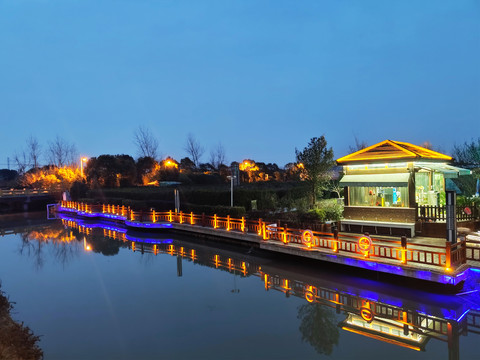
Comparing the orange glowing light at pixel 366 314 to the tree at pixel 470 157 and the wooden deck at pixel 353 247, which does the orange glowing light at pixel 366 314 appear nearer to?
the wooden deck at pixel 353 247

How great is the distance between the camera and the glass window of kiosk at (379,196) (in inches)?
563

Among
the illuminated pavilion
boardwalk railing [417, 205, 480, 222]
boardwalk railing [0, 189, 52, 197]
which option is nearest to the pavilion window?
the illuminated pavilion

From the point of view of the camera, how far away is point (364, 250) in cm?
1089

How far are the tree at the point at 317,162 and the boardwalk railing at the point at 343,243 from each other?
609 cm

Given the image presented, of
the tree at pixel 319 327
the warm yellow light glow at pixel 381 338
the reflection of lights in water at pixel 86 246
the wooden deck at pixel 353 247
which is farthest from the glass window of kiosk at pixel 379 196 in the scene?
the reflection of lights in water at pixel 86 246

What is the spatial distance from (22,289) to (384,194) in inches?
594

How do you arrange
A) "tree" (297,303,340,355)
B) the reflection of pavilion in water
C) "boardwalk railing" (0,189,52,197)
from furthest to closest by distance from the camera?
"boardwalk railing" (0,189,52,197), the reflection of pavilion in water, "tree" (297,303,340,355)

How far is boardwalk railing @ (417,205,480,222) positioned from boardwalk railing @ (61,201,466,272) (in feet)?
6.46

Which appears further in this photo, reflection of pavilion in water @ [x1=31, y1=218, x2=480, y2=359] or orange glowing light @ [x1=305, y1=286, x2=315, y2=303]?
orange glowing light @ [x1=305, y1=286, x2=315, y2=303]

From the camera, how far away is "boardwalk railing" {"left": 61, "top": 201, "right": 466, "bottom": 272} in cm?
969

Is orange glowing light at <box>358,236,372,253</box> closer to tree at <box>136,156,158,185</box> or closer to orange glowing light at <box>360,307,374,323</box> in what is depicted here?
orange glowing light at <box>360,307,374,323</box>

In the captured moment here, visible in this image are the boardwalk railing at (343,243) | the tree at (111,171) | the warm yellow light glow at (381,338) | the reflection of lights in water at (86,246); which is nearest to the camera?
the warm yellow light glow at (381,338)

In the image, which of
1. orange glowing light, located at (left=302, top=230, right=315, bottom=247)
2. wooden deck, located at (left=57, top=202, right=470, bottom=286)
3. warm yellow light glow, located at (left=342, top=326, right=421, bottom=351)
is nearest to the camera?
warm yellow light glow, located at (left=342, top=326, right=421, bottom=351)

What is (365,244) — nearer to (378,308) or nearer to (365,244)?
(365,244)
